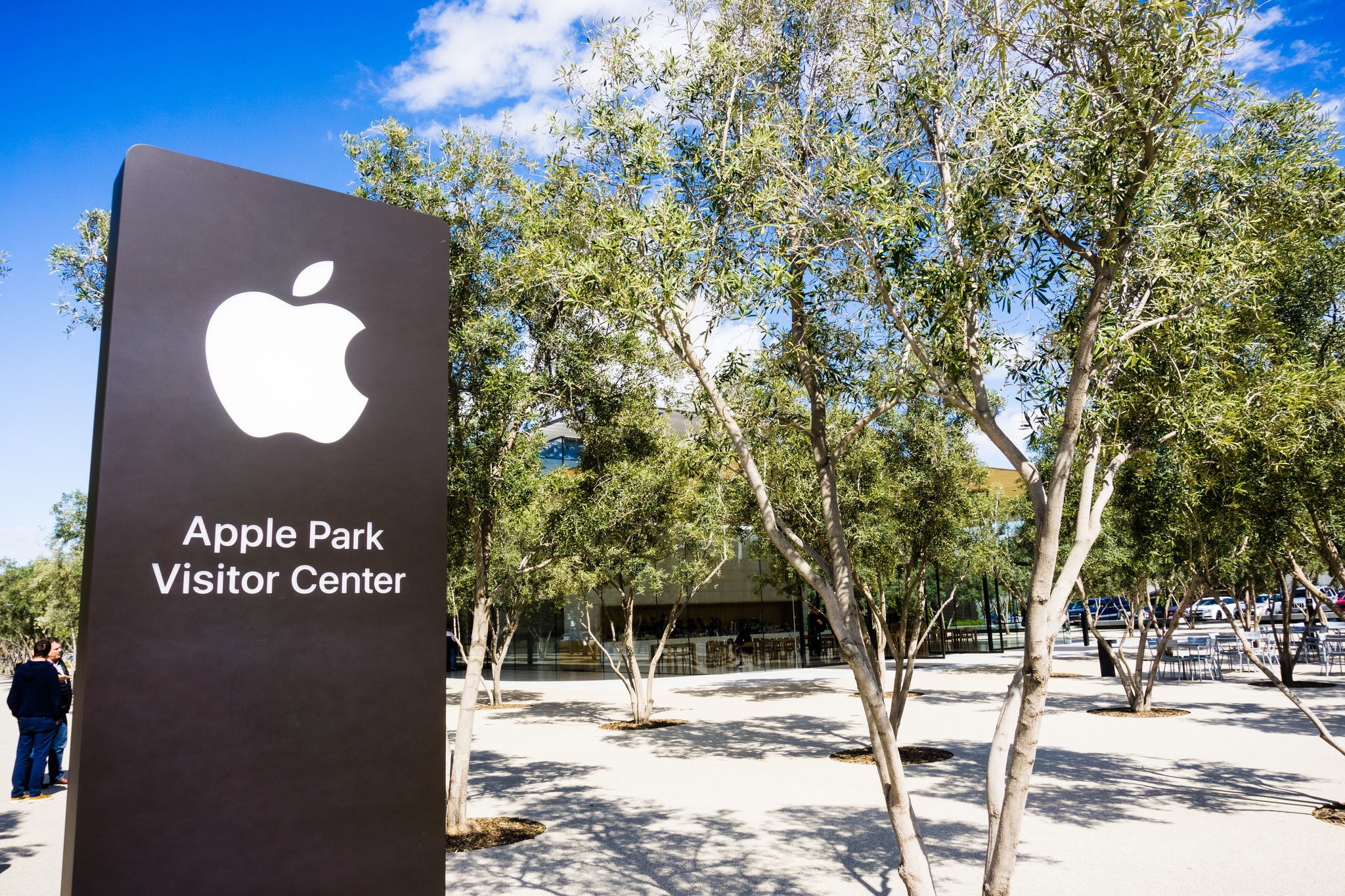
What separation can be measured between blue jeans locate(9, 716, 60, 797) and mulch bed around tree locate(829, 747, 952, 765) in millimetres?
10715

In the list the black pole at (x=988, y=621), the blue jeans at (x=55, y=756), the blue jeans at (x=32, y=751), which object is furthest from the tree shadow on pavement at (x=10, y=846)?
the black pole at (x=988, y=621)

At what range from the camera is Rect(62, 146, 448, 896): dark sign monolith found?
254 centimetres

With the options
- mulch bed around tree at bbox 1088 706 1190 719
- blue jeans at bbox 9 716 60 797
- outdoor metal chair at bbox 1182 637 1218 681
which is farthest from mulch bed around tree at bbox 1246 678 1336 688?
blue jeans at bbox 9 716 60 797

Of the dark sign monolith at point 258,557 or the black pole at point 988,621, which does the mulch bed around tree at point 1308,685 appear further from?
the dark sign monolith at point 258,557

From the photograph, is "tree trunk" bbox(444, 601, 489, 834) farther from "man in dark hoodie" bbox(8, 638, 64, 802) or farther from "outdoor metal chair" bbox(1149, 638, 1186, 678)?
"outdoor metal chair" bbox(1149, 638, 1186, 678)

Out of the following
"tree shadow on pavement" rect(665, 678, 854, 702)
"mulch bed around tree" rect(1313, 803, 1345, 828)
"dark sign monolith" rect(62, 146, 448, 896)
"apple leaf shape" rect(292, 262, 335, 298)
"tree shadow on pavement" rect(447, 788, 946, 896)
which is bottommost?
"tree shadow on pavement" rect(665, 678, 854, 702)

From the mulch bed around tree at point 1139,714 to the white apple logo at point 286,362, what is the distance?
653 inches

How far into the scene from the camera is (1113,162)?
4.87 m

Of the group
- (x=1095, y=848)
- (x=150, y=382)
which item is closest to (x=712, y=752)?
(x=1095, y=848)

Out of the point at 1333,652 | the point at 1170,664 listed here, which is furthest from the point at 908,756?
the point at 1333,652

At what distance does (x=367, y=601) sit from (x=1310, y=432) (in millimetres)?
8772

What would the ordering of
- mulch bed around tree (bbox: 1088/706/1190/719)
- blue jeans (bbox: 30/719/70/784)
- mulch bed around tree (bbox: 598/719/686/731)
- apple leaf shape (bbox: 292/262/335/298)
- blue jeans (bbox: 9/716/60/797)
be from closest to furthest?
apple leaf shape (bbox: 292/262/335/298), blue jeans (bbox: 9/716/60/797), blue jeans (bbox: 30/719/70/784), mulch bed around tree (bbox: 1088/706/1190/719), mulch bed around tree (bbox: 598/719/686/731)

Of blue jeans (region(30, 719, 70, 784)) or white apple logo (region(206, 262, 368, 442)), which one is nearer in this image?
white apple logo (region(206, 262, 368, 442))

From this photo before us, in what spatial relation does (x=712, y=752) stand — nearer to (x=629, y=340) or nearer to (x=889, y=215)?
(x=629, y=340)
